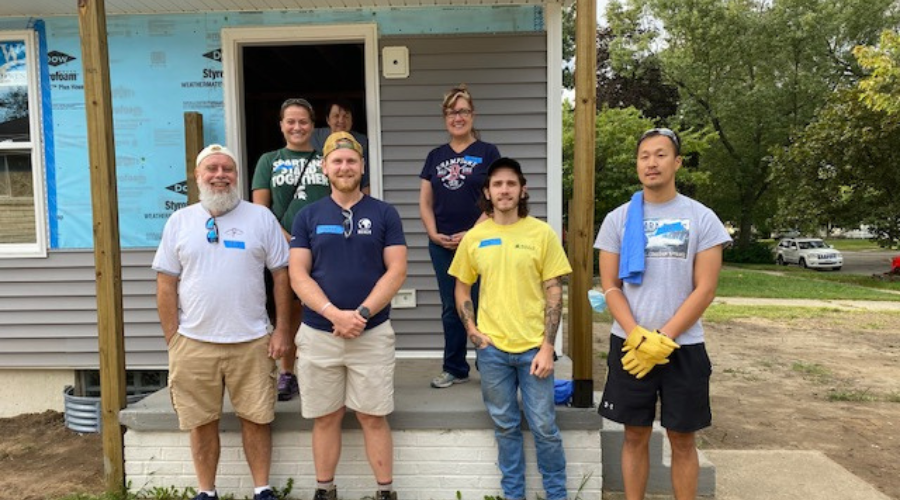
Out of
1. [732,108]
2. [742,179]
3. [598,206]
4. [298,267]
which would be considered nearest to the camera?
[298,267]

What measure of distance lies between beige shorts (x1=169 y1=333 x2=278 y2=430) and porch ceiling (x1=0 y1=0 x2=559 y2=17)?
260cm

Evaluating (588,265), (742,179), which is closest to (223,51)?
(588,265)

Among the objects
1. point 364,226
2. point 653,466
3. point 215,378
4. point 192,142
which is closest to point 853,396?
point 653,466

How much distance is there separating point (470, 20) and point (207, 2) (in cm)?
181

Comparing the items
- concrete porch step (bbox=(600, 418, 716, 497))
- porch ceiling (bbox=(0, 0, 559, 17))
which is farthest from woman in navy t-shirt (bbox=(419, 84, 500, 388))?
porch ceiling (bbox=(0, 0, 559, 17))

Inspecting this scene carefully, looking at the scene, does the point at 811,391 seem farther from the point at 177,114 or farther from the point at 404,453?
the point at 177,114

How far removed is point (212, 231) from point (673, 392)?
1.96 metres

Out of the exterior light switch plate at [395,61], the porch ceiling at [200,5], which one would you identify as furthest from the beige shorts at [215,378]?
the porch ceiling at [200,5]

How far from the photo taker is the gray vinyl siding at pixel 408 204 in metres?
4.24

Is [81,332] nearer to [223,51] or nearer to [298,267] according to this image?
[223,51]

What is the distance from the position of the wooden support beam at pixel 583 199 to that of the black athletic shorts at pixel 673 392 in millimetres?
469

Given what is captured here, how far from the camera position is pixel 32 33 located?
4.31 m

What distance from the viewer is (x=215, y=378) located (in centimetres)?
257

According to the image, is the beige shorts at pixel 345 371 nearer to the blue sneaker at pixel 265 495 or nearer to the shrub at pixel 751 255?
the blue sneaker at pixel 265 495
